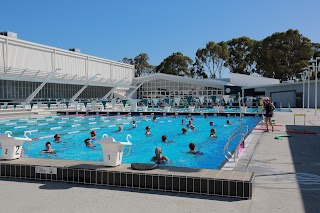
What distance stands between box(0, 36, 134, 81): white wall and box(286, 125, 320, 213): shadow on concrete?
30493 mm

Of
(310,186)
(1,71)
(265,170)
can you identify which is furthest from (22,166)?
(1,71)

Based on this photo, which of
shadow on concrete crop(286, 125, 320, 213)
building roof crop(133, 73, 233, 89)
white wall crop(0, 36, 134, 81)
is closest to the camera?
shadow on concrete crop(286, 125, 320, 213)

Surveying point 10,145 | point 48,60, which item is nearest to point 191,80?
point 48,60

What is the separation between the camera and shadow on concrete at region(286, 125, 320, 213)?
3.63m

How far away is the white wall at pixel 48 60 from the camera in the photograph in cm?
3259

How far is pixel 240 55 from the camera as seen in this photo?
60.8 metres

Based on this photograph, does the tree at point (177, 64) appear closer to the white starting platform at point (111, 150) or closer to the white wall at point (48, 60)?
the white wall at point (48, 60)

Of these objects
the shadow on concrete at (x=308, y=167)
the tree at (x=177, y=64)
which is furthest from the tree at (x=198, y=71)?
the shadow on concrete at (x=308, y=167)

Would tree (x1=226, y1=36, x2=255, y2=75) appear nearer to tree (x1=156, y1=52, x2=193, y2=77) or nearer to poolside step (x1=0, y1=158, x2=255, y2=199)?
tree (x1=156, y1=52, x2=193, y2=77)

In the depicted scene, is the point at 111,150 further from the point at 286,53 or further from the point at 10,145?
the point at 286,53

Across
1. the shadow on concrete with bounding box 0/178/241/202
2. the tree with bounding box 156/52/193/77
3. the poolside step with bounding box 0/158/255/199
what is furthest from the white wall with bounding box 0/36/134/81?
the shadow on concrete with bounding box 0/178/241/202

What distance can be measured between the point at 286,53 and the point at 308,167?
47.8m

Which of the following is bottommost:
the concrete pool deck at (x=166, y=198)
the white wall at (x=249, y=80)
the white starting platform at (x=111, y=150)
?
the concrete pool deck at (x=166, y=198)

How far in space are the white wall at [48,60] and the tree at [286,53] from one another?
80.4 ft
